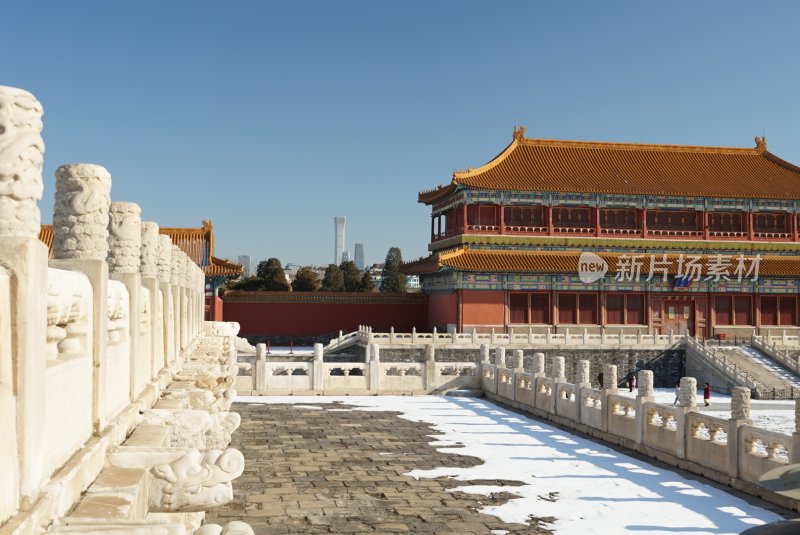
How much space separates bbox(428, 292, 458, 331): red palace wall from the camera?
37.1m

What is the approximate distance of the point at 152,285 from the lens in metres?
8.21

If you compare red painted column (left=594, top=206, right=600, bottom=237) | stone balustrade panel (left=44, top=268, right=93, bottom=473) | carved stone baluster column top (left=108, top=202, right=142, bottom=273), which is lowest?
stone balustrade panel (left=44, top=268, right=93, bottom=473)

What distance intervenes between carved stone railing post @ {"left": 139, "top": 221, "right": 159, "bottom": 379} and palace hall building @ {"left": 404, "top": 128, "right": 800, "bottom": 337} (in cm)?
2698

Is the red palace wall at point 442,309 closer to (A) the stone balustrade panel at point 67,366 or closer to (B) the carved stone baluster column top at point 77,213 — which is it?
(B) the carved stone baluster column top at point 77,213

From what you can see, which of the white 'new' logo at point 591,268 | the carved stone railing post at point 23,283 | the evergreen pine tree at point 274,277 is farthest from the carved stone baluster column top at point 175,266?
the evergreen pine tree at point 274,277

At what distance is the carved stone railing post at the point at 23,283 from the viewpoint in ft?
10.1

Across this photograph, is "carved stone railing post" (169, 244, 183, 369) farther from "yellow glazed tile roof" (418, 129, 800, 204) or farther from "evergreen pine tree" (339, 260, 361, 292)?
"evergreen pine tree" (339, 260, 361, 292)

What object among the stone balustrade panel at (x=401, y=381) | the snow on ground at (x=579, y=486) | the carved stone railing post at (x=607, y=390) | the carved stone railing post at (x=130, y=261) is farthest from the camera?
the stone balustrade panel at (x=401, y=381)

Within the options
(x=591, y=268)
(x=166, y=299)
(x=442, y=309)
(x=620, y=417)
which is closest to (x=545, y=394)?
(x=620, y=417)

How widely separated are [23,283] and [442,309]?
117 feet

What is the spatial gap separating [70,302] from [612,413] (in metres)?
12.5

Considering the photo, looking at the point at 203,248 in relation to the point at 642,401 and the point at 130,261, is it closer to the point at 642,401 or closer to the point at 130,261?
the point at 642,401

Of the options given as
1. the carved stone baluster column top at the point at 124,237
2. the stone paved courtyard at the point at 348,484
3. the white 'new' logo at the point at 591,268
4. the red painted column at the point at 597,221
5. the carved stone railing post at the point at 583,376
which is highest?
the red painted column at the point at 597,221

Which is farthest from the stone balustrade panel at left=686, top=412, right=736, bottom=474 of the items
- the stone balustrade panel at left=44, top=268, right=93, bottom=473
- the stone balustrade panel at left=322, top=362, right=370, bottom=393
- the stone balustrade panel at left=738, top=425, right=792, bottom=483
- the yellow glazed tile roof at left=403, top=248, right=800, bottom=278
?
the yellow glazed tile roof at left=403, top=248, right=800, bottom=278
